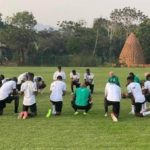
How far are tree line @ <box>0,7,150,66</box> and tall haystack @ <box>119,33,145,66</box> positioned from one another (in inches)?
73.4

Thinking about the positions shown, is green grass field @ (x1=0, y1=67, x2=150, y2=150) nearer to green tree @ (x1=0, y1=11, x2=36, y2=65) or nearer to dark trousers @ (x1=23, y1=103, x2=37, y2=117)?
dark trousers @ (x1=23, y1=103, x2=37, y2=117)

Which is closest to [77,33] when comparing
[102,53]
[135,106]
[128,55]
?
[102,53]

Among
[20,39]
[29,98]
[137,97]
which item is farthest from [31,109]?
[20,39]

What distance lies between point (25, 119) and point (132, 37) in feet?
254

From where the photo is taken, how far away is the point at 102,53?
96188 millimetres

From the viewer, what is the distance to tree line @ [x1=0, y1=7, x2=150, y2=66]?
9019 centimetres

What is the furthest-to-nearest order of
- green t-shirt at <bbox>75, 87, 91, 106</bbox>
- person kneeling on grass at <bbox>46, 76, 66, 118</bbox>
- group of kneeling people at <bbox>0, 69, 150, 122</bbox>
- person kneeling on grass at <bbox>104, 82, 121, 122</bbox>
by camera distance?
person kneeling on grass at <bbox>46, 76, 66, 118</bbox>
green t-shirt at <bbox>75, 87, 91, 106</bbox>
group of kneeling people at <bbox>0, 69, 150, 122</bbox>
person kneeling on grass at <bbox>104, 82, 121, 122</bbox>

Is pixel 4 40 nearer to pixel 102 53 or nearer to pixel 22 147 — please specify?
pixel 102 53

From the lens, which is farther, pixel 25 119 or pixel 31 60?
pixel 31 60

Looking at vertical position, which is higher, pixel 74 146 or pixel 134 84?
pixel 134 84

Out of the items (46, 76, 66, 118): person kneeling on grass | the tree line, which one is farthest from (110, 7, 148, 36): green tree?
(46, 76, 66, 118): person kneeling on grass

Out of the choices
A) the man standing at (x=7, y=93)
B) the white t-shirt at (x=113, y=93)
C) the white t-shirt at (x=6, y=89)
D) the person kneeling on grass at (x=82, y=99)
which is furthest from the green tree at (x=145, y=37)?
the white t-shirt at (x=113, y=93)

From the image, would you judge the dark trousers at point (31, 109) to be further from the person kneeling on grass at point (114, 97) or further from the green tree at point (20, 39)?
the green tree at point (20, 39)

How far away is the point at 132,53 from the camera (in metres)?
91.8
